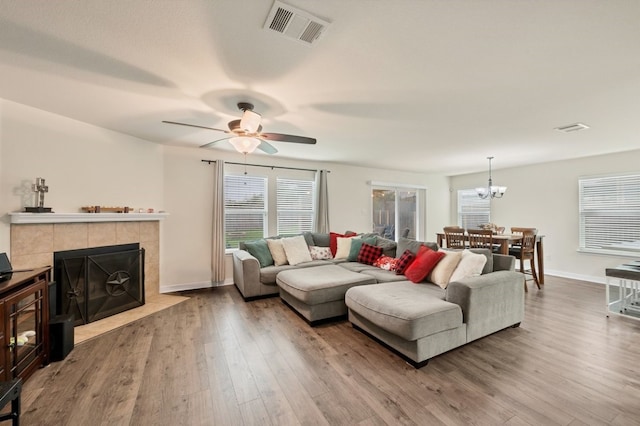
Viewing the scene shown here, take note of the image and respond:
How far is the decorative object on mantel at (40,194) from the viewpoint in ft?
9.18

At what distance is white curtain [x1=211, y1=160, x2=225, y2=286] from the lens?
4.53 m

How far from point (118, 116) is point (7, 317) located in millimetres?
2177

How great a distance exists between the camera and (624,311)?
3.17m

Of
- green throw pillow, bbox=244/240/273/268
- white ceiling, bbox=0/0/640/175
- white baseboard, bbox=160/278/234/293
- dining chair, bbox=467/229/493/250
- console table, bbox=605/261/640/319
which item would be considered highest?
white ceiling, bbox=0/0/640/175

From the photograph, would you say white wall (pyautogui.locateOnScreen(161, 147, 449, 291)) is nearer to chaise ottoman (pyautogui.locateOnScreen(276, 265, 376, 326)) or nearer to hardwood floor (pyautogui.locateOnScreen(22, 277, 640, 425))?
hardwood floor (pyautogui.locateOnScreen(22, 277, 640, 425))

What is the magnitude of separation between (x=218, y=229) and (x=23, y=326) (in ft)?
7.94

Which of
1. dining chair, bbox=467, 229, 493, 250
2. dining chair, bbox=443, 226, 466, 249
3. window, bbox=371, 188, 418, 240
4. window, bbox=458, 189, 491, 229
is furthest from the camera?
window, bbox=458, 189, 491, 229

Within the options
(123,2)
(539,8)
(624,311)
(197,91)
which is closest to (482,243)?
(624,311)

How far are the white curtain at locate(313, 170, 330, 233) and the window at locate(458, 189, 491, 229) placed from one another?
3.88 metres

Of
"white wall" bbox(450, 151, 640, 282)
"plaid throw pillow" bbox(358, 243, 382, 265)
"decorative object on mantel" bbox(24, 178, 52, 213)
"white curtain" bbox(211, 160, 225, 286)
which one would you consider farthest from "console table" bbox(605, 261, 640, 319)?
"decorative object on mantel" bbox(24, 178, 52, 213)

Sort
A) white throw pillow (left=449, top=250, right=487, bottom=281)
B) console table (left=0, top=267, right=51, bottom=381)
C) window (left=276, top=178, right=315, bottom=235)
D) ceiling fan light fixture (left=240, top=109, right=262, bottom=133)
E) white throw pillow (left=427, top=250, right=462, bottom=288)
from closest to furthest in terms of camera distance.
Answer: console table (left=0, top=267, right=51, bottom=381), ceiling fan light fixture (left=240, top=109, right=262, bottom=133), white throw pillow (left=449, top=250, right=487, bottom=281), white throw pillow (left=427, top=250, right=462, bottom=288), window (left=276, top=178, right=315, bottom=235)

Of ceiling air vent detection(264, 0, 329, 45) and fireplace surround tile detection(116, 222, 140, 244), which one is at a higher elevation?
ceiling air vent detection(264, 0, 329, 45)

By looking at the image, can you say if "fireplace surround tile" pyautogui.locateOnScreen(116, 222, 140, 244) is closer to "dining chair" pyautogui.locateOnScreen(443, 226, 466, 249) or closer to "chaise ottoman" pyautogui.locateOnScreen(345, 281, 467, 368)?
"chaise ottoman" pyautogui.locateOnScreen(345, 281, 467, 368)

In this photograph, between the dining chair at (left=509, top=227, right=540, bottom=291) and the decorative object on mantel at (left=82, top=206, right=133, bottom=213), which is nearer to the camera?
the decorative object on mantel at (left=82, top=206, right=133, bottom=213)
